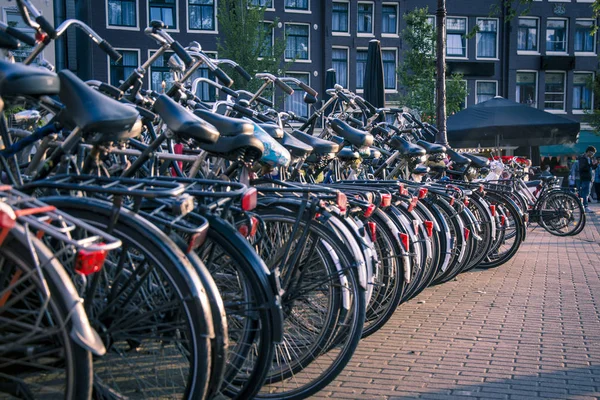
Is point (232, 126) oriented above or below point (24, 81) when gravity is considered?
below

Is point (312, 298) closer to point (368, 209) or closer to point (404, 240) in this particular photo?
point (368, 209)

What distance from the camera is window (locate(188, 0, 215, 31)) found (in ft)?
109

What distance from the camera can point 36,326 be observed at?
2168mm

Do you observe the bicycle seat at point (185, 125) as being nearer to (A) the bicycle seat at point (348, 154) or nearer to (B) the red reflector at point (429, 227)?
(A) the bicycle seat at point (348, 154)

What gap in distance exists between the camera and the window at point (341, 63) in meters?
36.0

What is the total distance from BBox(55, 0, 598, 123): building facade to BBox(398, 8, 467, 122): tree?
65.6 inches

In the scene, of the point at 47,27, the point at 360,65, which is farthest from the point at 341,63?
the point at 47,27

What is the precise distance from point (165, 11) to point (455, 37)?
14322mm

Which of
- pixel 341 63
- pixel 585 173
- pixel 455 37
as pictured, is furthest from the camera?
pixel 455 37

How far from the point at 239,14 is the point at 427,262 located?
22057mm

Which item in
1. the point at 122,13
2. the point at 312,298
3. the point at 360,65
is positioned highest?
the point at 122,13

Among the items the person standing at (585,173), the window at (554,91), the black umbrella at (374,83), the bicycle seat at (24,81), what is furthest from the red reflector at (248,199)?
the window at (554,91)

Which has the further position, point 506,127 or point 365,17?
point 365,17

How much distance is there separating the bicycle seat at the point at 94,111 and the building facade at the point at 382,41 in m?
27.5
